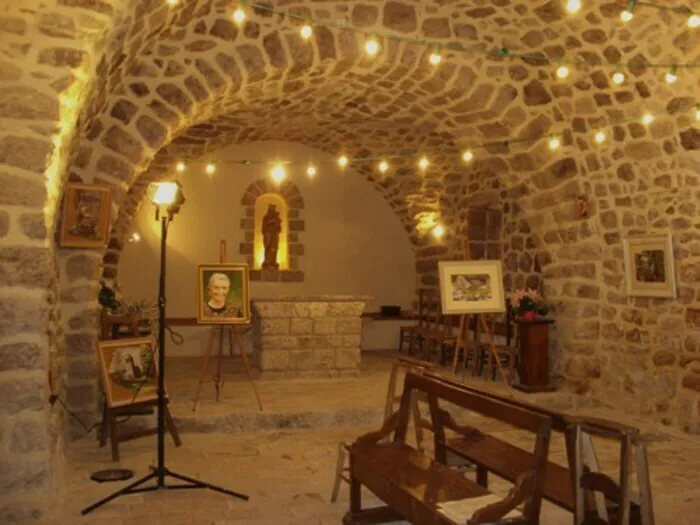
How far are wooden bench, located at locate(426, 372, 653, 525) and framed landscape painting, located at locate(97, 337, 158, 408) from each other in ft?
7.54

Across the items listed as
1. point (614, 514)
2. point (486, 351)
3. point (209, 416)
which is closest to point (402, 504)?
point (614, 514)

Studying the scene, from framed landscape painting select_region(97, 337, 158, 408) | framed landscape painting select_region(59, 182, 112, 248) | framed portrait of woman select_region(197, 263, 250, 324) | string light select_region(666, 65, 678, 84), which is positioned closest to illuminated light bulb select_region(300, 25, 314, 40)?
framed landscape painting select_region(59, 182, 112, 248)

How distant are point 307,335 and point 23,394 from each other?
3.72 metres

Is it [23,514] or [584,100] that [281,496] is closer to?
[23,514]

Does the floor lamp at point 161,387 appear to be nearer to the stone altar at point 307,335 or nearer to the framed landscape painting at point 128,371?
the framed landscape painting at point 128,371

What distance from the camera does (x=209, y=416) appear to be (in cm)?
588

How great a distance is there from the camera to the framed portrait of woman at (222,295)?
6.15 meters

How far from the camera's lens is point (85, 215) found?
5.38 m

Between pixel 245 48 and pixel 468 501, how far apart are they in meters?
4.03

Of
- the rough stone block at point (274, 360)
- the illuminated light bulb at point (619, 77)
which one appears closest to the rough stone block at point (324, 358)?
the rough stone block at point (274, 360)

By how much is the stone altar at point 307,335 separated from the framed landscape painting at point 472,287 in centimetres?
105

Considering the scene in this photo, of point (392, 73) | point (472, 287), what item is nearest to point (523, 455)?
point (472, 287)

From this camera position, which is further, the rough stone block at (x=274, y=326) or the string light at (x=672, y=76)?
the rough stone block at (x=274, y=326)

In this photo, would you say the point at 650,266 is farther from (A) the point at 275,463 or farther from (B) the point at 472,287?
(A) the point at 275,463
